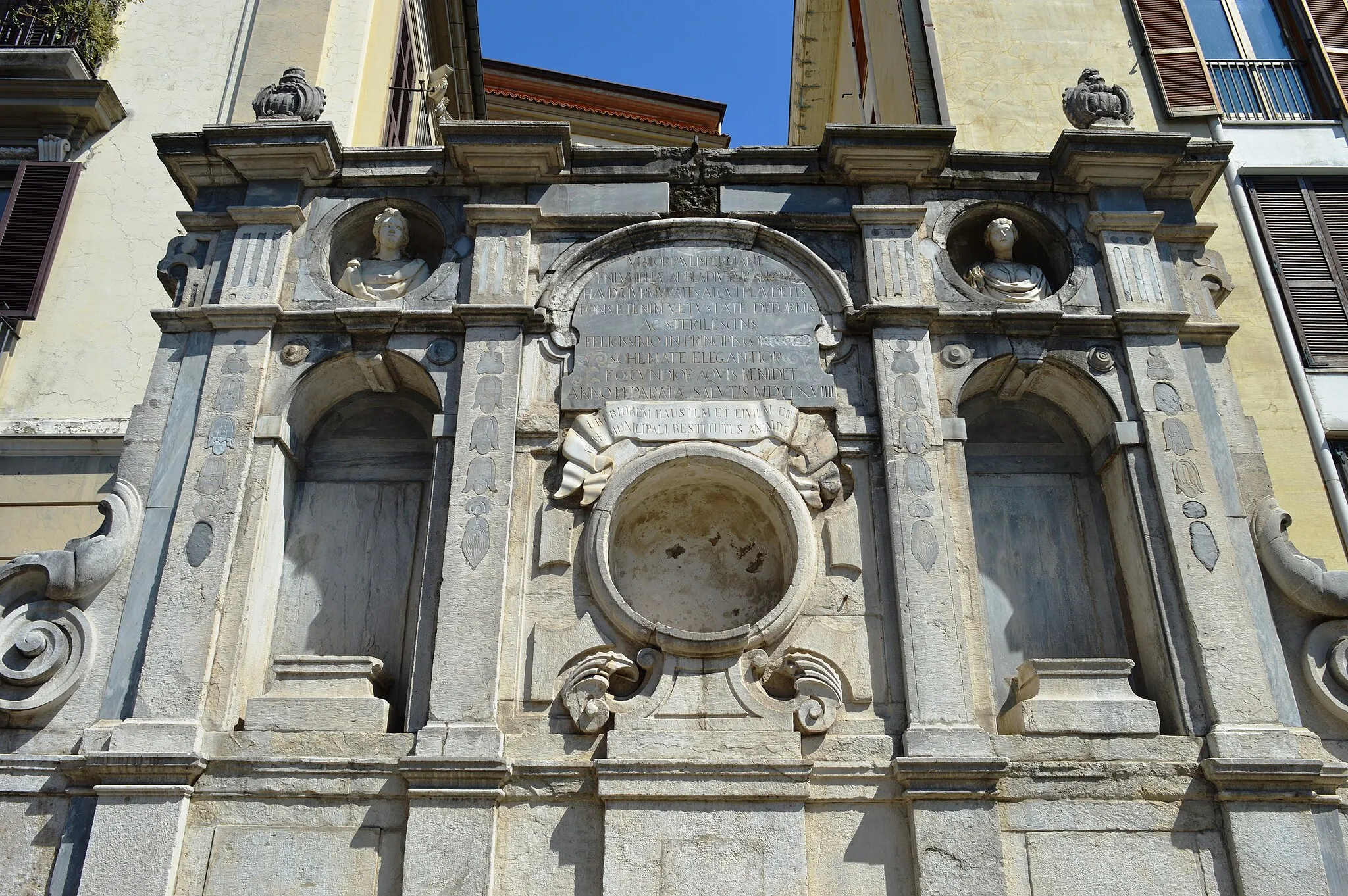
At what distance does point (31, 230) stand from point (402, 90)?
482cm

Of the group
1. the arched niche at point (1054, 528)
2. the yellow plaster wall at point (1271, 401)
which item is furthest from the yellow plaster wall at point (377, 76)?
the yellow plaster wall at point (1271, 401)

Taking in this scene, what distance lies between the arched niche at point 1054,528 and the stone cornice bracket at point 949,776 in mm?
941

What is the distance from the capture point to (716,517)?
8547 millimetres

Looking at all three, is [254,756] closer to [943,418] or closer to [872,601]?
[872,601]

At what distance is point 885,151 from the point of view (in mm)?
9078

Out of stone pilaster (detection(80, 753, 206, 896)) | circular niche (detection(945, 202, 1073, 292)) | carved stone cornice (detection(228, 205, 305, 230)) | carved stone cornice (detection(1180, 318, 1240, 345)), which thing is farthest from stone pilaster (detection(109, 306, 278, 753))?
carved stone cornice (detection(1180, 318, 1240, 345))

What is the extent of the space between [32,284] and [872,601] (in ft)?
29.8

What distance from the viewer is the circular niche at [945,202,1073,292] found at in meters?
9.27

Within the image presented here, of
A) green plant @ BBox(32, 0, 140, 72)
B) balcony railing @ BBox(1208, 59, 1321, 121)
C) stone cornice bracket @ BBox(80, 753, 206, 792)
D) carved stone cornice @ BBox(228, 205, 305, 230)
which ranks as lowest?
stone cornice bracket @ BBox(80, 753, 206, 792)

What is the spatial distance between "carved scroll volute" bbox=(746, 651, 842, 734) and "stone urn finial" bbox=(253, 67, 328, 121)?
601 centimetres

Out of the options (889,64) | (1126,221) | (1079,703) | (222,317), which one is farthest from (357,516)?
(889,64)

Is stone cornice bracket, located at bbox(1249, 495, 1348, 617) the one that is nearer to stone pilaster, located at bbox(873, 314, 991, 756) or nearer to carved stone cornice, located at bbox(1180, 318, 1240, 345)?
carved stone cornice, located at bbox(1180, 318, 1240, 345)

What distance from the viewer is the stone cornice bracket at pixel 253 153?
902 cm

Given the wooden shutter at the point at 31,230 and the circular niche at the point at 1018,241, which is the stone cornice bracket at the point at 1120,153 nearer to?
the circular niche at the point at 1018,241
